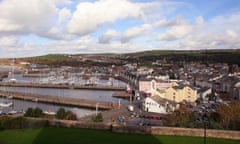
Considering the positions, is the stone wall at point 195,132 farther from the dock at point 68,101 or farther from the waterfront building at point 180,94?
the waterfront building at point 180,94

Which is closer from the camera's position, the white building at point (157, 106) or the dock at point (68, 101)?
the white building at point (157, 106)

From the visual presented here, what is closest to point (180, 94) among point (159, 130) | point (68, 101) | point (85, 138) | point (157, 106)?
point (157, 106)

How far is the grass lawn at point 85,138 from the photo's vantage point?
6.07 meters

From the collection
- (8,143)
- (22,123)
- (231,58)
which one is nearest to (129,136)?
(8,143)

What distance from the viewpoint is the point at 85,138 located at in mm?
6453

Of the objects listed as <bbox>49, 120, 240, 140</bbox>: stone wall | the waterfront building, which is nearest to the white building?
the waterfront building

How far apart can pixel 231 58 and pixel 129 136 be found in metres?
61.2

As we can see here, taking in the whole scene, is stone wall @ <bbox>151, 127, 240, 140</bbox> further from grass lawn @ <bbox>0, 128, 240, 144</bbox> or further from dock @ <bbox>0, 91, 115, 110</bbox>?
dock @ <bbox>0, 91, 115, 110</bbox>

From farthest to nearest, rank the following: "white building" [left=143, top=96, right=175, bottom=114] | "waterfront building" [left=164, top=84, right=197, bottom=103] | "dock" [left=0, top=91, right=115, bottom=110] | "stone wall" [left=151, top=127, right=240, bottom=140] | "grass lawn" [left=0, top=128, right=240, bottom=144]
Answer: "waterfront building" [left=164, top=84, right=197, bottom=103] → "dock" [left=0, top=91, right=115, bottom=110] → "white building" [left=143, top=96, right=175, bottom=114] → "stone wall" [left=151, top=127, right=240, bottom=140] → "grass lawn" [left=0, top=128, right=240, bottom=144]

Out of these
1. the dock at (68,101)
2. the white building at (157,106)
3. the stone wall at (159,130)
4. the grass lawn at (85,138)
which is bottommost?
the dock at (68,101)

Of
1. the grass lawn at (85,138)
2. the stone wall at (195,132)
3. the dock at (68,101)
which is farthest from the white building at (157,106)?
the grass lawn at (85,138)

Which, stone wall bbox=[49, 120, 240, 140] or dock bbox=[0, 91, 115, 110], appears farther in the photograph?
dock bbox=[0, 91, 115, 110]

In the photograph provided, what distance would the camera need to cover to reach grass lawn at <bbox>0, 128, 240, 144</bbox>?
607 cm

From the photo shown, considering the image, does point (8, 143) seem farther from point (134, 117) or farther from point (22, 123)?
point (134, 117)
